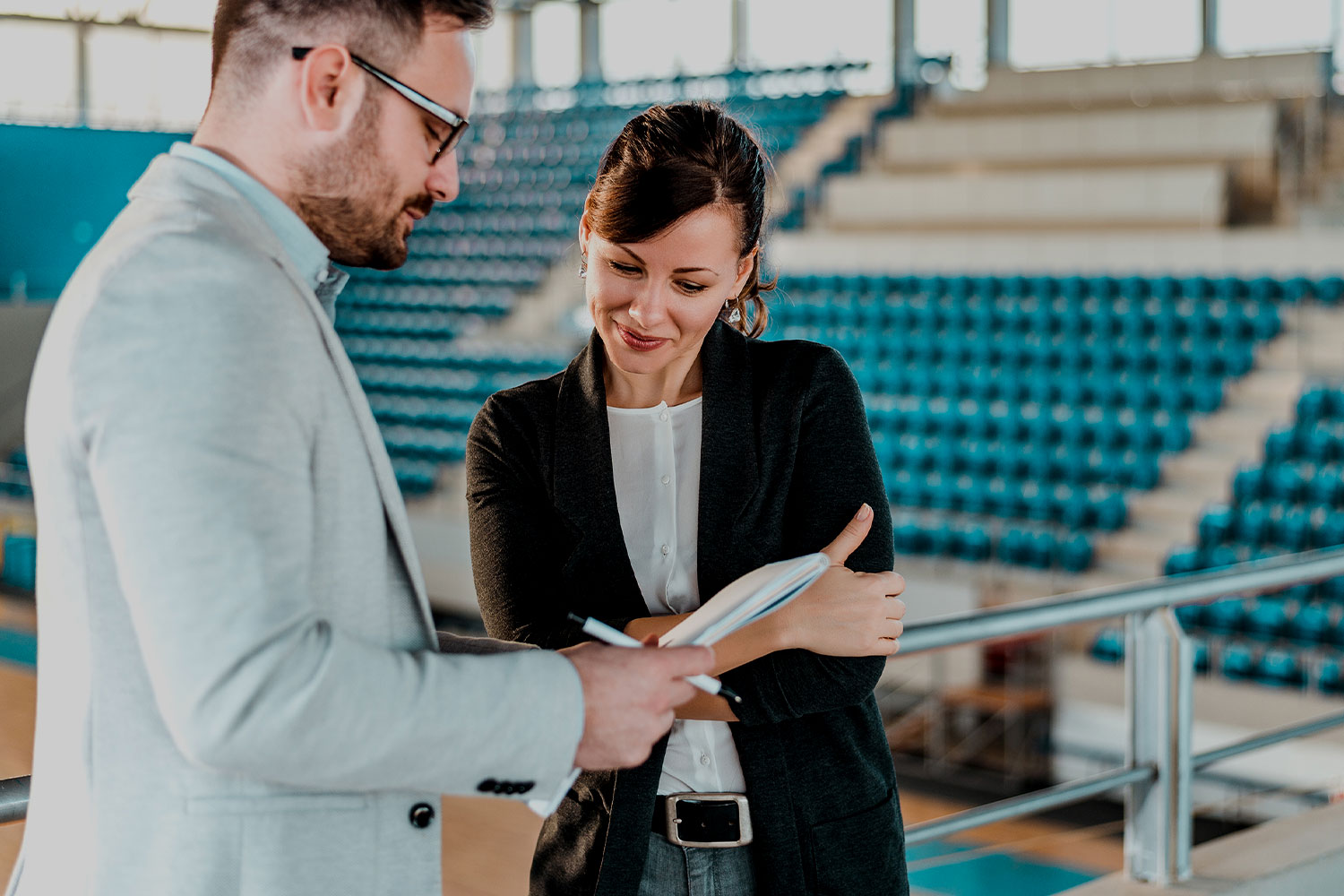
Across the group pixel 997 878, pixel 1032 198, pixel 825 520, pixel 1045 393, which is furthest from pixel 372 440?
pixel 1032 198

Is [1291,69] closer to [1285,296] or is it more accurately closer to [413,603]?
[1285,296]

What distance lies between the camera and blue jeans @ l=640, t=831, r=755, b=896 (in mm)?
1102

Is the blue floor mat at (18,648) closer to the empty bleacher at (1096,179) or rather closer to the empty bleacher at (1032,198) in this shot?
the empty bleacher at (1096,179)

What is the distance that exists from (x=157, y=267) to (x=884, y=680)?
5498 millimetres

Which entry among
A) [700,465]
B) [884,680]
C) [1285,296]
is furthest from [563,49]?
[700,465]

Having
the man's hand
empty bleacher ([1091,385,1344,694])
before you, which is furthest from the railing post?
empty bleacher ([1091,385,1344,694])

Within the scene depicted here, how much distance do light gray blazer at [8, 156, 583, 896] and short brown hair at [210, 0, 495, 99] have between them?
0.23 ft

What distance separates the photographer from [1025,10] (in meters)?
10.8

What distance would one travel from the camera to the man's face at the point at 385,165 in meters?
0.80

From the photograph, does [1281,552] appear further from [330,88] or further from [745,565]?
[330,88]

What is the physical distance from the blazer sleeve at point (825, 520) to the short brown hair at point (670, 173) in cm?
16

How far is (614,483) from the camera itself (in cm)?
115

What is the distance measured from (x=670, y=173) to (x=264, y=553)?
54 cm

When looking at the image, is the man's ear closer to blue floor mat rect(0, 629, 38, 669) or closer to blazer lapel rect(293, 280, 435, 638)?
blazer lapel rect(293, 280, 435, 638)
